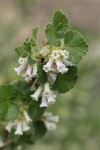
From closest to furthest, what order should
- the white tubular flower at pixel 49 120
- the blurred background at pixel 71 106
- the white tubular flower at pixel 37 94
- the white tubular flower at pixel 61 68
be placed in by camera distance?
the white tubular flower at pixel 61 68 → the white tubular flower at pixel 37 94 → the white tubular flower at pixel 49 120 → the blurred background at pixel 71 106

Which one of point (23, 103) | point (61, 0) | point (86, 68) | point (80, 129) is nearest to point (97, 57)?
point (86, 68)

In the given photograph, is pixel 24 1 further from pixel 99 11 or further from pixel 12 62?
pixel 99 11

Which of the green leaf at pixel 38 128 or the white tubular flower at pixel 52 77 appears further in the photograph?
the green leaf at pixel 38 128

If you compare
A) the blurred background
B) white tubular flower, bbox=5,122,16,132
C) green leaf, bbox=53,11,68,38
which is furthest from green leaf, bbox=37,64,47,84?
the blurred background

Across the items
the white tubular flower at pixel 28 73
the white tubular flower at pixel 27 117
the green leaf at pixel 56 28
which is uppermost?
the green leaf at pixel 56 28

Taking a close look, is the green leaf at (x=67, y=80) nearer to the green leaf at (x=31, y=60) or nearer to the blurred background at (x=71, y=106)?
the green leaf at (x=31, y=60)

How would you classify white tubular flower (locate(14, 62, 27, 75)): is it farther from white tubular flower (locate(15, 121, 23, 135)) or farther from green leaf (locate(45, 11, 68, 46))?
white tubular flower (locate(15, 121, 23, 135))

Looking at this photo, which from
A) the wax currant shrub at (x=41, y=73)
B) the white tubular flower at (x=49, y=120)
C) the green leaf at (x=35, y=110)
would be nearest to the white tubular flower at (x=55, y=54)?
the wax currant shrub at (x=41, y=73)
